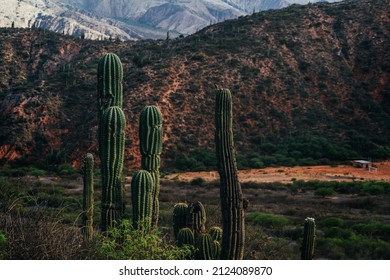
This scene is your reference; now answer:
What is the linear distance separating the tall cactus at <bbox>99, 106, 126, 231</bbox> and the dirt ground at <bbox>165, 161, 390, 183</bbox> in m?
20.5

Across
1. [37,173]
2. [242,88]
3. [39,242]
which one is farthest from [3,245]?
[242,88]

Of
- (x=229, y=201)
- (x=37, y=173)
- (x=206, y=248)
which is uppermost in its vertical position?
(x=229, y=201)

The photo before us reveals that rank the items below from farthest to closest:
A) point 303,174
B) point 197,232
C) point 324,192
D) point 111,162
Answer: point 303,174 < point 324,192 < point 111,162 < point 197,232

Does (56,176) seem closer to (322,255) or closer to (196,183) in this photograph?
(196,183)

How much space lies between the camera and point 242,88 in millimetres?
45969

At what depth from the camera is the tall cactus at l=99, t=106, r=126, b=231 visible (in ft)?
37.4

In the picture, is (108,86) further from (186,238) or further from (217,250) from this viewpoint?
(217,250)

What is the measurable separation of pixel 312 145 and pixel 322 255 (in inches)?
997

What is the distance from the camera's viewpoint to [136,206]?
10.5 metres

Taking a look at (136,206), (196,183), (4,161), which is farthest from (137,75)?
(136,206)

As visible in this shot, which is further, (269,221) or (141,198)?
(269,221)

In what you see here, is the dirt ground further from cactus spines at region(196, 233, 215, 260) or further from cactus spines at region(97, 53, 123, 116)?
cactus spines at region(196, 233, 215, 260)

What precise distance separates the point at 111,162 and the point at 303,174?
24.1 m

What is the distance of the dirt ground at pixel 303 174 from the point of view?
105 feet
